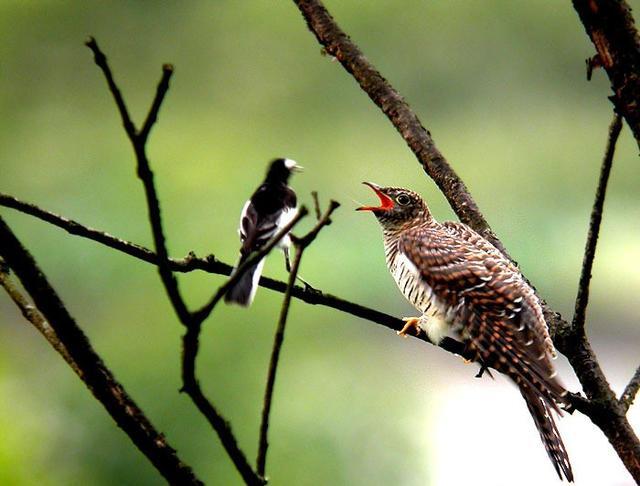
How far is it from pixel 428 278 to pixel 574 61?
33.8 ft

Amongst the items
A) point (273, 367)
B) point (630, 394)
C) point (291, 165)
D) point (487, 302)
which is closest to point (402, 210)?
point (291, 165)

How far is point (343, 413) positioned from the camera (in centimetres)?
676

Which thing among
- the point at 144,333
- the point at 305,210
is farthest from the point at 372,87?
the point at 144,333

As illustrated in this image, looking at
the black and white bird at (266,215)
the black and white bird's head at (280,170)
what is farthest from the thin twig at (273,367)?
the black and white bird's head at (280,170)

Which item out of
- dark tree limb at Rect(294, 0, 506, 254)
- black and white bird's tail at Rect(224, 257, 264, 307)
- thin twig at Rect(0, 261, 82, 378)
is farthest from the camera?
dark tree limb at Rect(294, 0, 506, 254)

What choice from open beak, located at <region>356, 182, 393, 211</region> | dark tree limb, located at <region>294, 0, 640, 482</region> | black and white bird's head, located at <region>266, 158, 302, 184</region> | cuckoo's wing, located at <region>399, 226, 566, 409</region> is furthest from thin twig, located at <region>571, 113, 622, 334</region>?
black and white bird's head, located at <region>266, 158, 302, 184</region>

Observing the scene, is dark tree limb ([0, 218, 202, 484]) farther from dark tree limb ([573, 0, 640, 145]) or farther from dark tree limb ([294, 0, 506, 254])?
dark tree limb ([294, 0, 506, 254])

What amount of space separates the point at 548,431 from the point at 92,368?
45.4 inches

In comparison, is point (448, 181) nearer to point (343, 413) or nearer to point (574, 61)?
point (343, 413)

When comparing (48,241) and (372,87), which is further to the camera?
(48,241)

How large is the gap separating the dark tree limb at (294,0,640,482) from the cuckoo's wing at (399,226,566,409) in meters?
0.20

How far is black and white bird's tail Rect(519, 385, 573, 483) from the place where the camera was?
162cm

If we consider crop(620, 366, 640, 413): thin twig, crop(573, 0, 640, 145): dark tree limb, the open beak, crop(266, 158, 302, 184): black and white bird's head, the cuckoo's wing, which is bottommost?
crop(620, 366, 640, 413): thin twig

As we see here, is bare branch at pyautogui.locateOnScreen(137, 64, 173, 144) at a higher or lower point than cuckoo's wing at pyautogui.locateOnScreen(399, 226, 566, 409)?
higher
